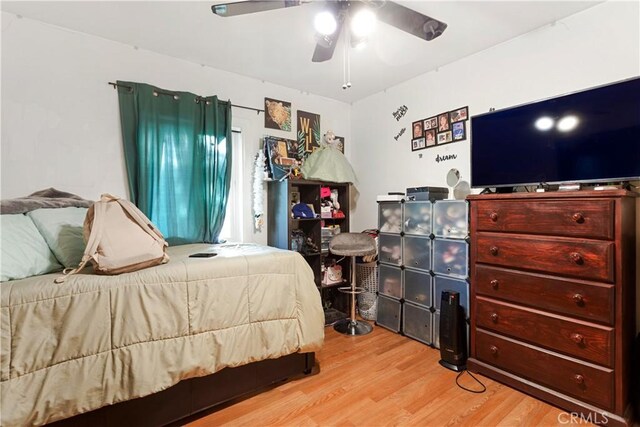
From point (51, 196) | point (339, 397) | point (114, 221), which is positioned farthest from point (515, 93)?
point (51, 196)

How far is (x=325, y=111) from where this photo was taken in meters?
3.53

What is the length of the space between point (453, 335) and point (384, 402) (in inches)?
28.5

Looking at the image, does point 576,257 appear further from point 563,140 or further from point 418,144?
point 418,144

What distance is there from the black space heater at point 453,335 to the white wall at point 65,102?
264 cm

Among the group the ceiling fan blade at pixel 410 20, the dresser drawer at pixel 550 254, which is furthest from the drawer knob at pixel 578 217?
the ceiling fan blade at pixel 410 20

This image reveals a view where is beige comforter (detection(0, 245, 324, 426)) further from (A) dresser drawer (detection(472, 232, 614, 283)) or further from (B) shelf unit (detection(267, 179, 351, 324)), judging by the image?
(A) dresser drawer (detection(472, 232, 614, 283))

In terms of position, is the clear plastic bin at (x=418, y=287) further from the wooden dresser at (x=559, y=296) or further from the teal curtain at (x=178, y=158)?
the teal curtain at (x=178, y=158)

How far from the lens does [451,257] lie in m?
2.38

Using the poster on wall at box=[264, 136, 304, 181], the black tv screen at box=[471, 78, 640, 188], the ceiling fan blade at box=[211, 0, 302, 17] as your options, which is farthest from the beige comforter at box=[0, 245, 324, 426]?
the black tv screen at box=[471, 78, 640, 188]

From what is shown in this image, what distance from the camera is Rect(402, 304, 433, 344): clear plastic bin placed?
2511 millimetres

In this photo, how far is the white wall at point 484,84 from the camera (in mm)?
1882

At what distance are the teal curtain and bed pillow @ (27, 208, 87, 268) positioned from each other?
2.03ft

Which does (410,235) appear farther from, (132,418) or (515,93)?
(132,418)

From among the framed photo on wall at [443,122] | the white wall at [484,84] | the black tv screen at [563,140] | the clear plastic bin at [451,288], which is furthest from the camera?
the framed photo on wall at [443,122]
